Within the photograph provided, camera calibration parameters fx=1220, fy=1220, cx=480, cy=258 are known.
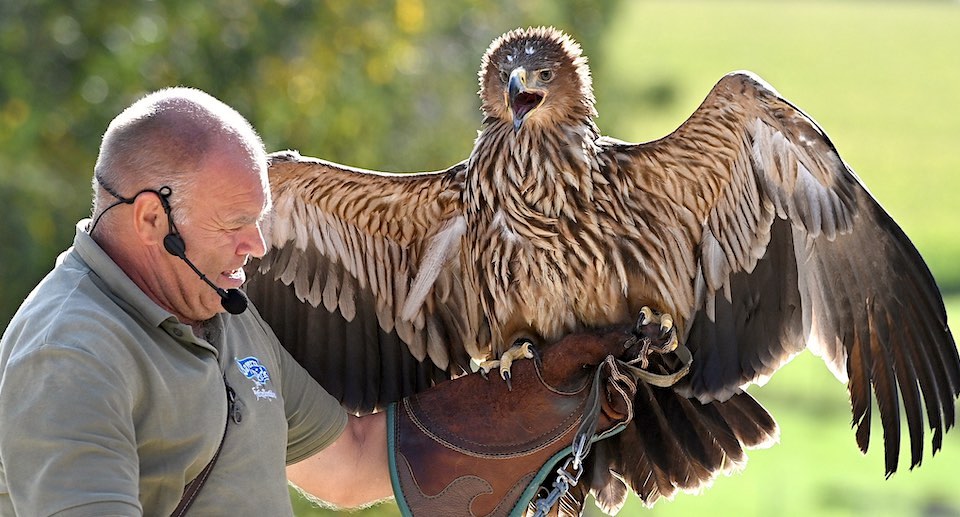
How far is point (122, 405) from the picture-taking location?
2.51m

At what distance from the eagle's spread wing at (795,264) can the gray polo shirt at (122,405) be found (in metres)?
1.51

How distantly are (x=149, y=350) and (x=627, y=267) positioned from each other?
6.09ft

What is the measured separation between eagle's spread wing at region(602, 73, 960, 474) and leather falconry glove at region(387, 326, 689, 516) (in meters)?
0.31

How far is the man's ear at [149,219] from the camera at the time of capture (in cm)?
267

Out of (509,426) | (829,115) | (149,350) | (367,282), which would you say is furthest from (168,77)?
(829,115)

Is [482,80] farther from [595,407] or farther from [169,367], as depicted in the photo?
[169,367]

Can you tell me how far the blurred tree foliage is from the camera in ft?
23.1

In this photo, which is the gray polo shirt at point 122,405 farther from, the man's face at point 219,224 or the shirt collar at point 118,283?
the man's face at point 219,224

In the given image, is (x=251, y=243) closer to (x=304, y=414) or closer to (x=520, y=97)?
(x=304, y=414)

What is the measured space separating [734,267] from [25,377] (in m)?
2.34

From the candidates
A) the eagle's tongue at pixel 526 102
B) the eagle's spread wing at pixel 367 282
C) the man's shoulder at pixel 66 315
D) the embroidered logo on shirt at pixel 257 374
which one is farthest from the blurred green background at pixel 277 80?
the man's shoulder at pixel 66 315

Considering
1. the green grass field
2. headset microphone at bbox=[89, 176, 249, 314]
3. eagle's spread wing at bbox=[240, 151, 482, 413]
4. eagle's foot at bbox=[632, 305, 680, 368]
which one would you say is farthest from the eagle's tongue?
the green grass field

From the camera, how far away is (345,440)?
3705 mm

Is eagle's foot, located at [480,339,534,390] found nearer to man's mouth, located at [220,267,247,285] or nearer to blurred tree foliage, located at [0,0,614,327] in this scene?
man's mouth, located at [220,267,247,285]
